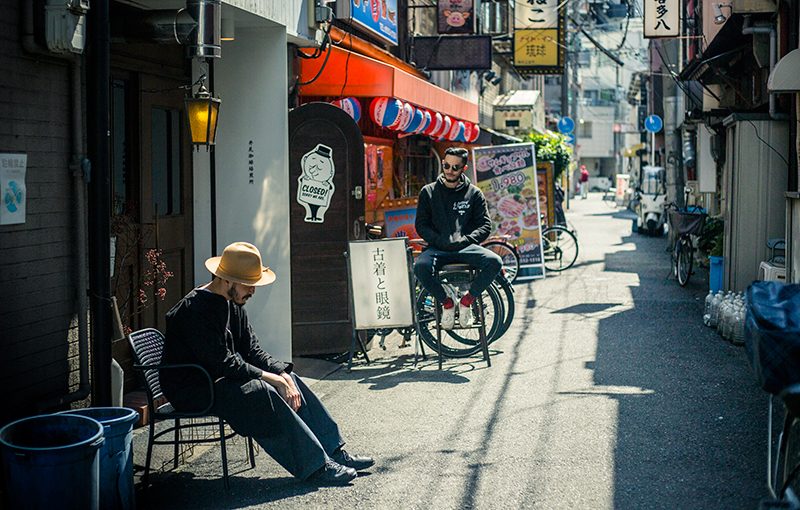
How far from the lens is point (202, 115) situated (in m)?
8.41

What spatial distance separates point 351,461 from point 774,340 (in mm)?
2865

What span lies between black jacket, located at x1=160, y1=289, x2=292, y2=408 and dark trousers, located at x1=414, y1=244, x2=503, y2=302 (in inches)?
164

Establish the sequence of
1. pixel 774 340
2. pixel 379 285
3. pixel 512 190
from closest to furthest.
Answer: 1. pixel 774 340
2. pixel 379 285
3. pixel 512 190

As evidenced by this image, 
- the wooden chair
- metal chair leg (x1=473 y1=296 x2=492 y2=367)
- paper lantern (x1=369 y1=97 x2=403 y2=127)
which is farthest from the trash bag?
paper lantern (x1=369 y1=97 x2=403 y2=127)

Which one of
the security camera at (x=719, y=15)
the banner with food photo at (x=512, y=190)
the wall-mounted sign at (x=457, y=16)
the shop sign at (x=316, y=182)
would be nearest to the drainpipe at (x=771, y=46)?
the security camera at (x=719, y=15)

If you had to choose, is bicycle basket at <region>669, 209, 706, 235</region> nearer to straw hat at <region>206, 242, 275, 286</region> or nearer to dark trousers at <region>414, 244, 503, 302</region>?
dark trousers at <region>414, 244, 503, 302</region>

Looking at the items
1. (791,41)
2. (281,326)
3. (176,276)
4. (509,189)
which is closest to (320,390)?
(281,326)

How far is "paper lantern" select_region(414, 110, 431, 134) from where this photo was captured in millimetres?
16672

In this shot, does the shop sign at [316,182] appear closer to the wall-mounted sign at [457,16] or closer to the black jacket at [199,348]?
the black jacket at [199,348]

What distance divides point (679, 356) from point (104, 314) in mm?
6385

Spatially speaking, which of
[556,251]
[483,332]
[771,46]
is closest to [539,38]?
[556,251]

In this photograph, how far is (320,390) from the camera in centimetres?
946

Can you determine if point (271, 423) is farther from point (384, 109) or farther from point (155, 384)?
point (384, 109)

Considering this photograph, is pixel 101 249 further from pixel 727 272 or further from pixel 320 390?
pixel 727 272
